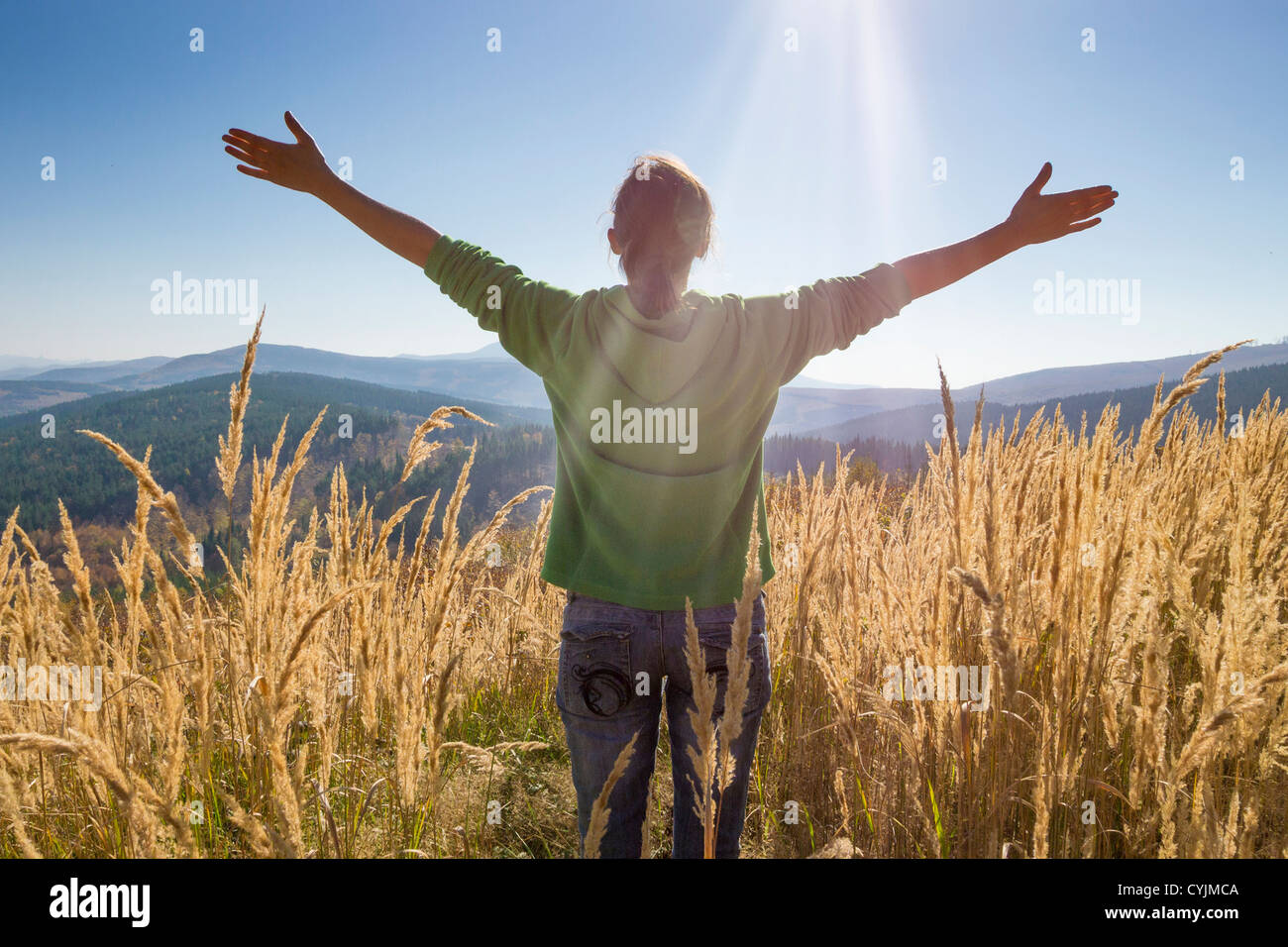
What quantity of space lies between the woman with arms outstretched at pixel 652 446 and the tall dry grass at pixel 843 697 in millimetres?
273

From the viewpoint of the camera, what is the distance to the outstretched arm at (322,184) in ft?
4.94

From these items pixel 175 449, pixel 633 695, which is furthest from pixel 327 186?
pixel 175 449

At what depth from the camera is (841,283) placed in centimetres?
144

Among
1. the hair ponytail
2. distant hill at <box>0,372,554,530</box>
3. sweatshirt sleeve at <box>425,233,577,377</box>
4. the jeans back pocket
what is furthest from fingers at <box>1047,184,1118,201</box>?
distant hill at <box>0,372,554,530</box>

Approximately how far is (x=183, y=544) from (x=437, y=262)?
792mm

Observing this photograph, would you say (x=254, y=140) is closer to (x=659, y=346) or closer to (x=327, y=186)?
(x=327, y=186)

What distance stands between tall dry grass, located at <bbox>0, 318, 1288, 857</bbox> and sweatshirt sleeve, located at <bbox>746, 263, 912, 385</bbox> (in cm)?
33

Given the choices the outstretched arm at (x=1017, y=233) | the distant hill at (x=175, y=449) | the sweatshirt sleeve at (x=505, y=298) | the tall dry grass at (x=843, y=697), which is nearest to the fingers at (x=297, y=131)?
the sweatshirt sleeve at (x=505, y=298)

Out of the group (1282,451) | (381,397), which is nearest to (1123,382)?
(381,397)

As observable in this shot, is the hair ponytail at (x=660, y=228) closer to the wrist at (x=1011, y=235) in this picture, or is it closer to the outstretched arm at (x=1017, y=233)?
the outstretched arm at (x=1017, y=233)

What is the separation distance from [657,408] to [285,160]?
43.9 inches

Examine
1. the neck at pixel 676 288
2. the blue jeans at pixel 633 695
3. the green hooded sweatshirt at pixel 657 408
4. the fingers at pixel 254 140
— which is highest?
the fingers at pixel 254 140

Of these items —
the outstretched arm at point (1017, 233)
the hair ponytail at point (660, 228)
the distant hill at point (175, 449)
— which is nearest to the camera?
the hair ponytail at point (660, 228)
